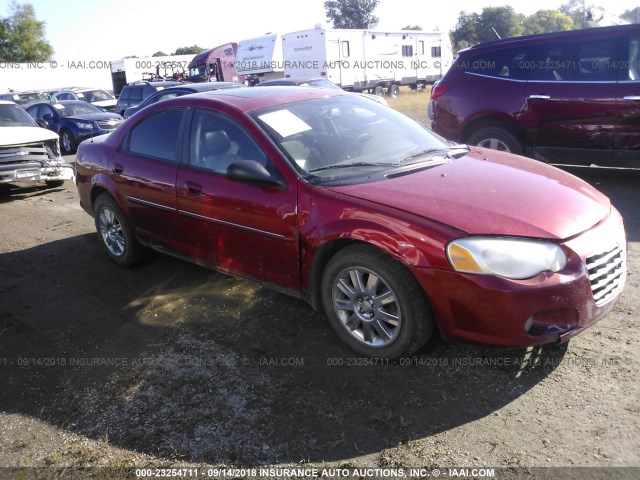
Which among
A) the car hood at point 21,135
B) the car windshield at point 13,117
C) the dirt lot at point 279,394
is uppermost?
the car windshield at point 13,117

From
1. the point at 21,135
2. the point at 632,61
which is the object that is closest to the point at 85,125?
the point at 21,135

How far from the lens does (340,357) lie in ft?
11.9

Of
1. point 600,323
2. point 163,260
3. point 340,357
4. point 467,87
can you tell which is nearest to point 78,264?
point 163,260

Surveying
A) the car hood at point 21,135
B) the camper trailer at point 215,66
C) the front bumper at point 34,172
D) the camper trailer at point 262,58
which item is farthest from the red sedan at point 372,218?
the camper trailer at point 215,66

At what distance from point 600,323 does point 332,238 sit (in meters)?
1.88

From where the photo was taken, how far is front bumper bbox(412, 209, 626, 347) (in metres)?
2.96

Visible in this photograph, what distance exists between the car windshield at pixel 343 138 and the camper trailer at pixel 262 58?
913 inches

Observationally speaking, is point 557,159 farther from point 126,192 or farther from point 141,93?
point 141,93

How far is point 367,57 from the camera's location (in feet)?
90.0

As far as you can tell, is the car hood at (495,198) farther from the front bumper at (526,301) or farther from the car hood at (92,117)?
the car hood at (92,117)

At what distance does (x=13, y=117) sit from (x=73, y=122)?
490cm

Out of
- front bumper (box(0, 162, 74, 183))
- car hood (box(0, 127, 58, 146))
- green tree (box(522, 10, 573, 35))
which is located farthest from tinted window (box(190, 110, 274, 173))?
green tree (box(522, 10, 573, 35))

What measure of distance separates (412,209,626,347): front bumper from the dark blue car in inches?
526

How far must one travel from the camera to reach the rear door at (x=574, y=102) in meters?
6.78
